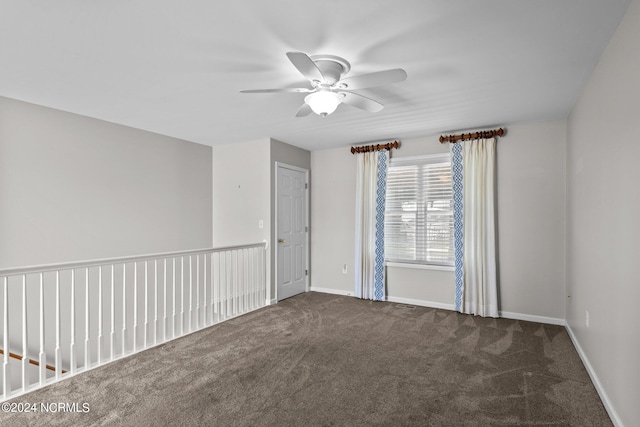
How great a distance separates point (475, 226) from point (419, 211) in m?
0.81

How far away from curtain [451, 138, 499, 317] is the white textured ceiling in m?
0.67

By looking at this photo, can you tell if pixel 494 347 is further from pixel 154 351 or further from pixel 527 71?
pixel 154 351

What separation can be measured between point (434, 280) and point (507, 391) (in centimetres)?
233

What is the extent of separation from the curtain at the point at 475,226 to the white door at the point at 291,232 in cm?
242

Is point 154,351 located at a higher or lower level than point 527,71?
lower

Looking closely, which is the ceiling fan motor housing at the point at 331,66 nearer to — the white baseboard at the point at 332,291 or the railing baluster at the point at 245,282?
the railing baluster at the point at 245,282

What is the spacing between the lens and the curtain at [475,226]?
4.34 meters

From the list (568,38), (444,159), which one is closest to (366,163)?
(444,159)

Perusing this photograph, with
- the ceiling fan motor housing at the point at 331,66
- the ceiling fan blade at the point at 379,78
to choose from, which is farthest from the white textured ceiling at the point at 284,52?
the ceiling fan blade at the point at 379,78

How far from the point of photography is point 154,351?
329 cm

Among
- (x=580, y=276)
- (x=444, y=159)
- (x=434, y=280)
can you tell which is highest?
(x=444, y=159)

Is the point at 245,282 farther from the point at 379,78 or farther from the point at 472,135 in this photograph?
the point at 472,135

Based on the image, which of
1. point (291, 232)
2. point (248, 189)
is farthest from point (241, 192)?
point (291, 232)

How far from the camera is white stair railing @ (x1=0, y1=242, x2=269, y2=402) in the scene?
266cm
